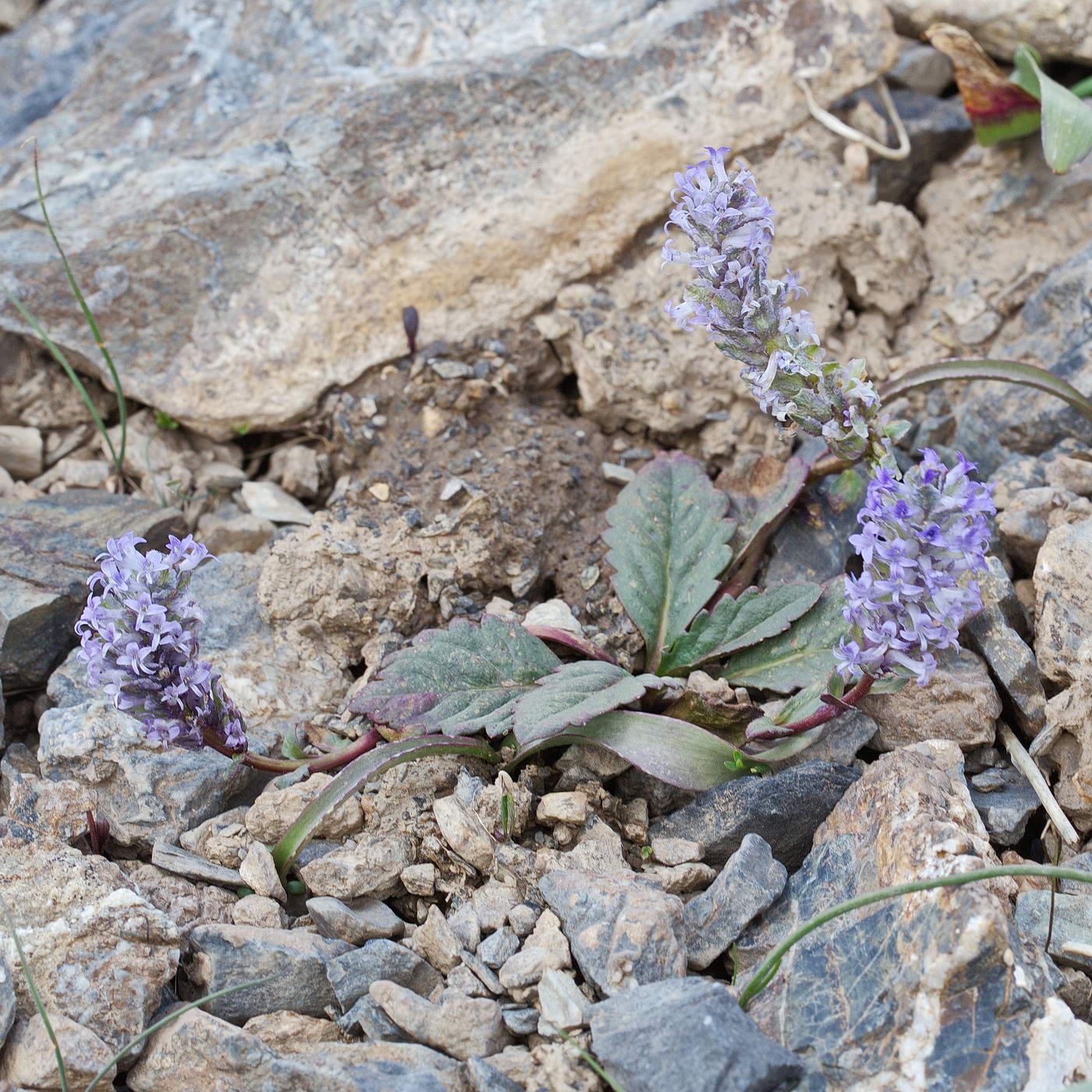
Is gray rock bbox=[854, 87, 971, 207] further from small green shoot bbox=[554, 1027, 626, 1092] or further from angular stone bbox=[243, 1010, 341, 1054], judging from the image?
angular stone bbox=[243, 1010, 341, 1054]

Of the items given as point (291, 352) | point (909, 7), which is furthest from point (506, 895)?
point (909, 7)

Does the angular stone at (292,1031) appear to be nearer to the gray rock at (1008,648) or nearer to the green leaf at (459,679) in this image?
the green leaf at (459,679)

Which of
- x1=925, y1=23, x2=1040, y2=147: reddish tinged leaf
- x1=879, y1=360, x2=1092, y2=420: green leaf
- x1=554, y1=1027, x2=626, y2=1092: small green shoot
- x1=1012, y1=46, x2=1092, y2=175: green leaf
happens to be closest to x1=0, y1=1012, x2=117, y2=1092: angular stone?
x1=554, y1=1027, x2=626, y2=1092: small green shoot

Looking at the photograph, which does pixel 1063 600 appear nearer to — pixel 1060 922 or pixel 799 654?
pixel 799 654

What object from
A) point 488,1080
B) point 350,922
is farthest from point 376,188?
point 488,1080

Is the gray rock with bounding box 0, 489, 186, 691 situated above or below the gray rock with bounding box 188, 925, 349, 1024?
above
